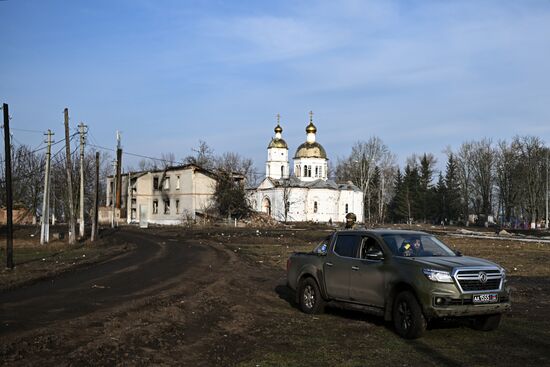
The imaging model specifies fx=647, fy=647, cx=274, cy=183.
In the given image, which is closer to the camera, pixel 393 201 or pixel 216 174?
pixel 216 174

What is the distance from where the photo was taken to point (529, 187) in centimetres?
9406

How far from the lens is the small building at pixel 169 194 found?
258 feet

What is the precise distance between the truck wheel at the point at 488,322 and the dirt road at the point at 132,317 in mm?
4075

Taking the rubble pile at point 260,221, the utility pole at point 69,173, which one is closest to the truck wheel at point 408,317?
the utility pole at point 69,173

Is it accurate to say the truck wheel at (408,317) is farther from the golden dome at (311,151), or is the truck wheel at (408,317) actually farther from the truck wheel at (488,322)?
the golden dome at (311,151)

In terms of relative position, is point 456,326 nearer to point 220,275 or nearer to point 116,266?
point 220,275

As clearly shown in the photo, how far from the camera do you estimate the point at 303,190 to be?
92312 mm

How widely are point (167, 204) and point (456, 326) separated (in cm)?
→ 7409

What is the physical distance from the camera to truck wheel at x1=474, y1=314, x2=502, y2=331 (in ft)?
36.6

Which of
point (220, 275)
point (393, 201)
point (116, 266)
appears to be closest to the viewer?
point (220, 275)

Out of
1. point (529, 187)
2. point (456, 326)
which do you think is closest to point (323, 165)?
point (529, 187)

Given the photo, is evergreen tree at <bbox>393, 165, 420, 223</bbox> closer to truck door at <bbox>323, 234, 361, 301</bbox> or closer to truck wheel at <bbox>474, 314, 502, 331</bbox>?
truck door at <bbox>323, 234, 361, 301</bbox>

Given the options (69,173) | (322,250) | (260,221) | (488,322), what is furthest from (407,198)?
(488,322)

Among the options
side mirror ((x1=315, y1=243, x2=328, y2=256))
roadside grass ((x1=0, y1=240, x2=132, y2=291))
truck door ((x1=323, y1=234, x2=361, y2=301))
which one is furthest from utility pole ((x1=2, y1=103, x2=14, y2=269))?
truck door ((x1=323, y1=234, x2=361, y2=301))
